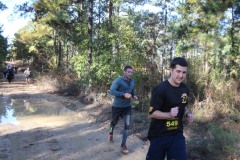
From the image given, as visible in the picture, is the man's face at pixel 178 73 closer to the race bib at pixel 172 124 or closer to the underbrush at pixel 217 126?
the race bib at pixel 172 124

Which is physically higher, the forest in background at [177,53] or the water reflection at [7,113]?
the forest in background at [177,53]

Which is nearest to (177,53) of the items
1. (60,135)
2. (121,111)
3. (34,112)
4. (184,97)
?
(34,112)

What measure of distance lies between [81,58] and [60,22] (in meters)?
4.34

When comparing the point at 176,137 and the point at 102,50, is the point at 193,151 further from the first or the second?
the point at 102,50

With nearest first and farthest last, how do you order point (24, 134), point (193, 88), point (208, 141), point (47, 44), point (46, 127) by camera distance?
1. point (208, 141)
2. point (24, 134)
3. point (46, 127)
4. point (193, 88)
5. point (47, 44)

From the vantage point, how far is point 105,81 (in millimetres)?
15734

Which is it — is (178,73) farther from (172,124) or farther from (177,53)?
(177,53)

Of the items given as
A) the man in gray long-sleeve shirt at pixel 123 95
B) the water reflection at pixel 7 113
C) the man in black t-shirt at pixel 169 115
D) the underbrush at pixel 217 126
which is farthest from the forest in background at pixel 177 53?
the water reflection at pixel 7 113

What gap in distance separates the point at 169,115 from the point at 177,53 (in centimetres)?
1366

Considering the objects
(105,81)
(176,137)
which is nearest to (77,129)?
(105,81)

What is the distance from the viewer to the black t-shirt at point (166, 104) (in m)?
4.30

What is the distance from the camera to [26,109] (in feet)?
49.9

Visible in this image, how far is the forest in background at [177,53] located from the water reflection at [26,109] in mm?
1866

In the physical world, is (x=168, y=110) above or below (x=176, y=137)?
above
